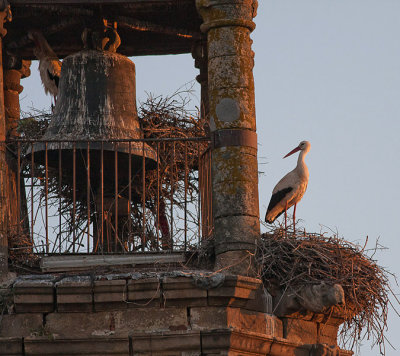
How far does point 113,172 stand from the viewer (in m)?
14.3

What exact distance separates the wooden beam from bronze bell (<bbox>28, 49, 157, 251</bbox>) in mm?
622

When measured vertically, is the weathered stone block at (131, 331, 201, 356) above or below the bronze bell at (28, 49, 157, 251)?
below

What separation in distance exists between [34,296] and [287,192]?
3032 mm

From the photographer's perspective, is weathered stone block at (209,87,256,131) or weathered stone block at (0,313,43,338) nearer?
weathered stone block at (0,313,43,338)

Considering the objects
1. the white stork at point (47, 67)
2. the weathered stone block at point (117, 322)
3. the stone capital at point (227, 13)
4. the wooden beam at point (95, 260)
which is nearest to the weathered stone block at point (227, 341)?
the weathered stone block at point (117, 322)

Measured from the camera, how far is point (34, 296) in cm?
1241

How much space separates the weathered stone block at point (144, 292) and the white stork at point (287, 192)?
7.34ft

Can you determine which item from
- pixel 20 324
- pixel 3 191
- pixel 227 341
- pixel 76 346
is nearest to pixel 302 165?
pixel 227 341

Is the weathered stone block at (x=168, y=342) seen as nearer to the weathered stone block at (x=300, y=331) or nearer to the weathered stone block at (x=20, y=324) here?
the weathered stone block at (x=20, y=324)

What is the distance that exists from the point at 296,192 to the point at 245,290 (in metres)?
2.04

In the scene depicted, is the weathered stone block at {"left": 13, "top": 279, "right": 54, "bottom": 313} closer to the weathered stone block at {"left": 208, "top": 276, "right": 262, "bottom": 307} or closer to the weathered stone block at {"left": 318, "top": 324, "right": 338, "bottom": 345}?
the weathered stone block at {"left": 208, "top": 276, "right": 262, "bottom": 307}

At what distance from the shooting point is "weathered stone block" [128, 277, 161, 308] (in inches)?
488

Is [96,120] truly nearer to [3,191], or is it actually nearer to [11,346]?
[3,191]

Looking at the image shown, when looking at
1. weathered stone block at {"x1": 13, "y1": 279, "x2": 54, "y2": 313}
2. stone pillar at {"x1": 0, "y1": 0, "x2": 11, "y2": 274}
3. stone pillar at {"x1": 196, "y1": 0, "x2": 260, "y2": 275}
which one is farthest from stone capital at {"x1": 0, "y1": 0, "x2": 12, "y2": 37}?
weathered stone block at {"x1": 13, "y1": 279, "x2": 54, "y2": 313}
